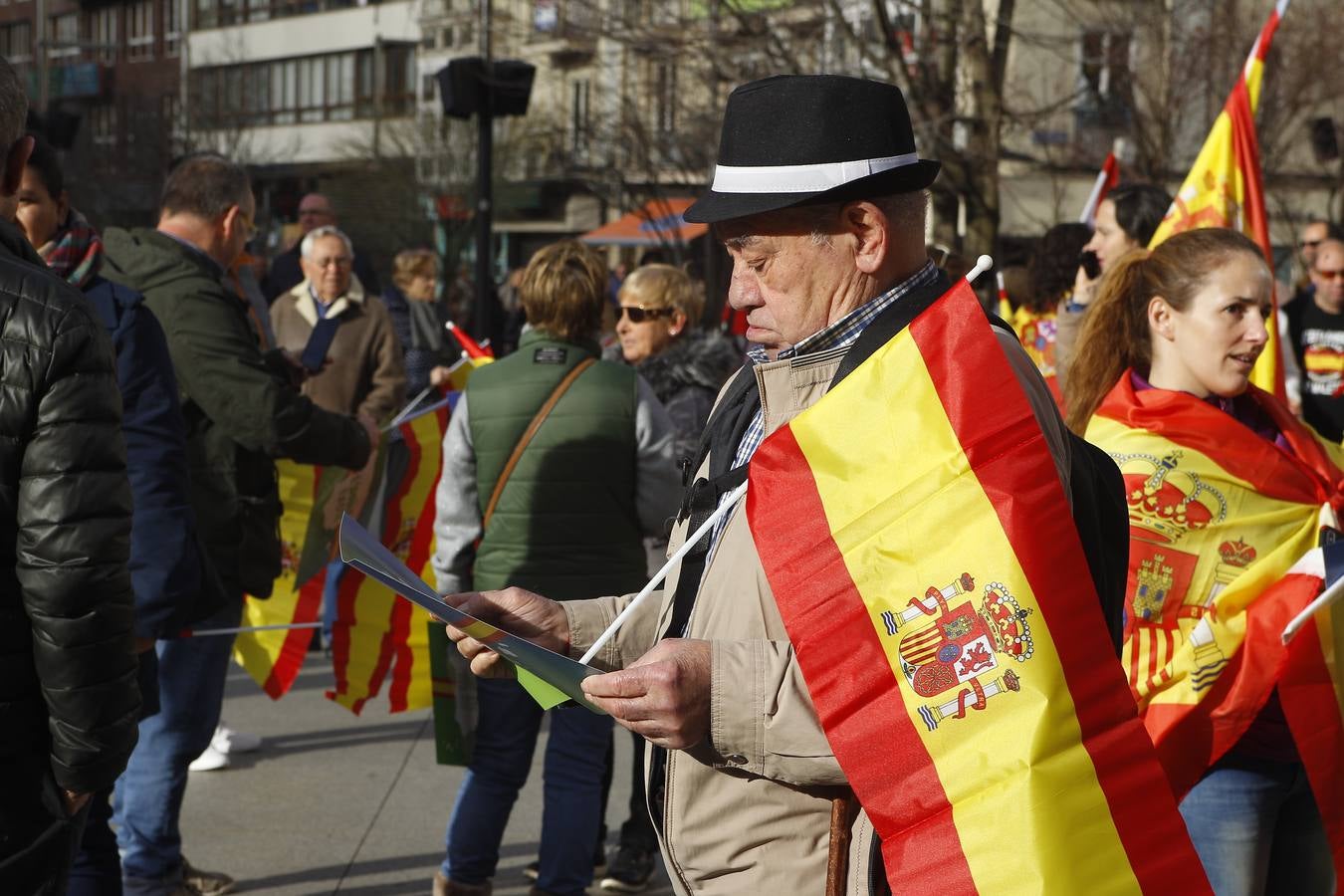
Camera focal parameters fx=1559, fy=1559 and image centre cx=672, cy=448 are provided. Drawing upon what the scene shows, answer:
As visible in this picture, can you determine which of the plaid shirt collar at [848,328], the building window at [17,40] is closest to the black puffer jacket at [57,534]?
the plaid shirt collar at [848,328]

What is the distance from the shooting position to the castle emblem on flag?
6.61 feet

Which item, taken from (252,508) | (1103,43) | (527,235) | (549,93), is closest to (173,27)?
(527,235)

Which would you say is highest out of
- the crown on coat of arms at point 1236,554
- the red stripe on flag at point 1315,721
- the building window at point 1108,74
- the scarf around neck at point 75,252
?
the building window at point 1108,74

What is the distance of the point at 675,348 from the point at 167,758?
6.67 ft

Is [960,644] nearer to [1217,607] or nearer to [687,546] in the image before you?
[687,546]

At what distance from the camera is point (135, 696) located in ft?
9.55

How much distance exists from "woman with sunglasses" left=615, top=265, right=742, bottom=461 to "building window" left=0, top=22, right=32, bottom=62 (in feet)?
226

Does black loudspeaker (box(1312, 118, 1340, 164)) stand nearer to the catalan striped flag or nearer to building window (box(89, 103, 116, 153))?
the catalan striped flag

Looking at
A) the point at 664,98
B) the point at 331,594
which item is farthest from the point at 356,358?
the point at 664,98

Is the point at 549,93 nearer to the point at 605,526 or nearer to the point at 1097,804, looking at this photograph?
the point at 605,526

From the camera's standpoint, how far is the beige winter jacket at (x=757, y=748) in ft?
6.91

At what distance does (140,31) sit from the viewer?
204 ft

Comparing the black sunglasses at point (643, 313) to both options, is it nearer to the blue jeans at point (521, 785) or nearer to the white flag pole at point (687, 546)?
the blue jeans at point (521, 785)

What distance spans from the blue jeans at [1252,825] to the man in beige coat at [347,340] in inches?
196
